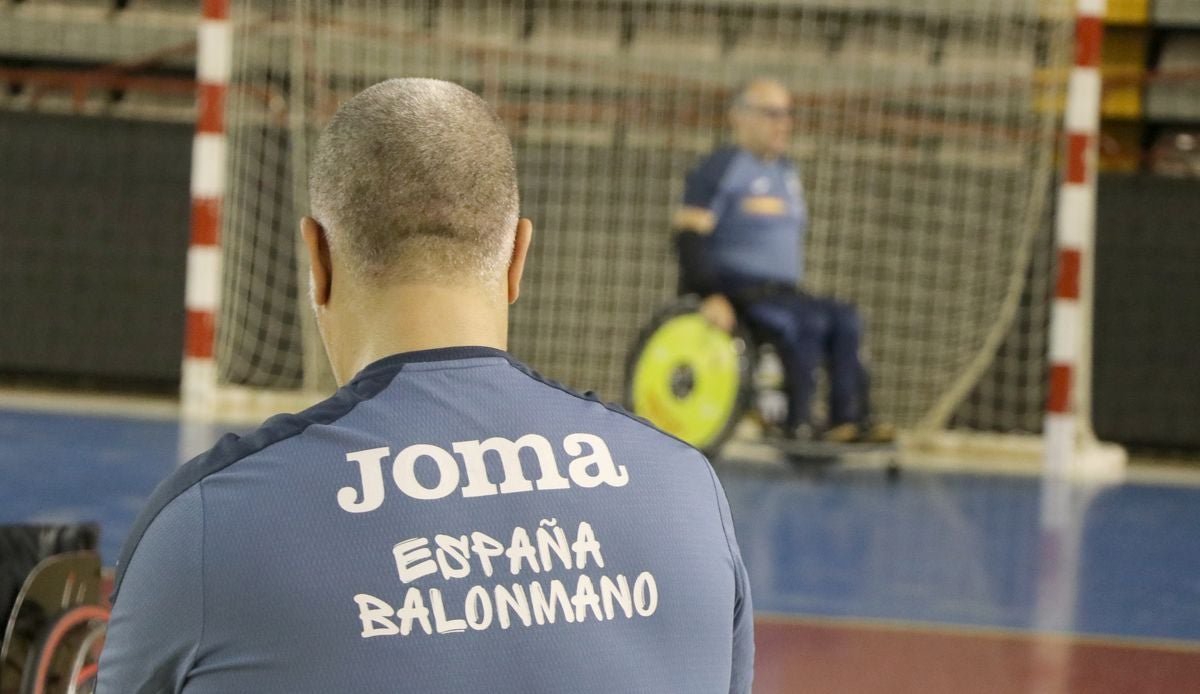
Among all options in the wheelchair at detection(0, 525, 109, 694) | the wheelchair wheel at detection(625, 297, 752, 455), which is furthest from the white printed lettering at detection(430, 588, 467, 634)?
the wheelchair wheel at detection(625, 297, 752, 455)

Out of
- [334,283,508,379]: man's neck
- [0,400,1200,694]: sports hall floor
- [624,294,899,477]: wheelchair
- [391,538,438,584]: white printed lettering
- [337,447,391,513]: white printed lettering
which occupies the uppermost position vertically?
[334,283,508,379]: man's neck

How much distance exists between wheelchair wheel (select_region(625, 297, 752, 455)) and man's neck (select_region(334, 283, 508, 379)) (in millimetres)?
5454

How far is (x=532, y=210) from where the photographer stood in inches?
336

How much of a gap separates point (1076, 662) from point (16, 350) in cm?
606

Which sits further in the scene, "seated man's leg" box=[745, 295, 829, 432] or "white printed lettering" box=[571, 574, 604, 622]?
"seated man's leg" box=[745, 295, 829, 432]

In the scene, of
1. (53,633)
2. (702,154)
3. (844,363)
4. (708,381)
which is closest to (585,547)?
(53,633)

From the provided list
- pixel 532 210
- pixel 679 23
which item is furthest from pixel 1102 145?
pixel 532 210

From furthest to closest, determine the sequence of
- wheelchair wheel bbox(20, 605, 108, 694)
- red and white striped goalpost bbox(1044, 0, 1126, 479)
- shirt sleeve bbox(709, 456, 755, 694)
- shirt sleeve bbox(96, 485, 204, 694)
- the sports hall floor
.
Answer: red and white striped goalpost bbox(1044, 0, 1126, 479)
the sports hall floor
wheelchair wheel bbox(20, 605, 108, 694)
shirt sleeve bbox(709, 456, 755, 694)
shirt sleeve bbox(96, 485, 204, 694)

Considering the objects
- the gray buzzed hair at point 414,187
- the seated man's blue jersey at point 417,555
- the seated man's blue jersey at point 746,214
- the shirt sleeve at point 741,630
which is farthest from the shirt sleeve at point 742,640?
the seated man's blue jersey at point 746,214

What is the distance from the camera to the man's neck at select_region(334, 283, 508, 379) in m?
1.26

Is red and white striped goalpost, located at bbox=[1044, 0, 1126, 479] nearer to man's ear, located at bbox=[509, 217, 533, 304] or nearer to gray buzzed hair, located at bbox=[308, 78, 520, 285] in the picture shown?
man's ear, located at bbox=[509, 217, 533, 304]

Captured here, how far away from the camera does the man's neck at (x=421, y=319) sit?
4.15 feet

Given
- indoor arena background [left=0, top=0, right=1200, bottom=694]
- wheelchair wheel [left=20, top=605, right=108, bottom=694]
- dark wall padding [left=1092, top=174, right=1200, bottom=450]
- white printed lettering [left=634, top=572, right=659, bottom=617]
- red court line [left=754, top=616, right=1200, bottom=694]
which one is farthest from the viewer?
dark wall padding [left=1092, top=174, right=1200, bottom=450]

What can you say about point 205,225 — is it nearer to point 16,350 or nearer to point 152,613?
point 16,350
